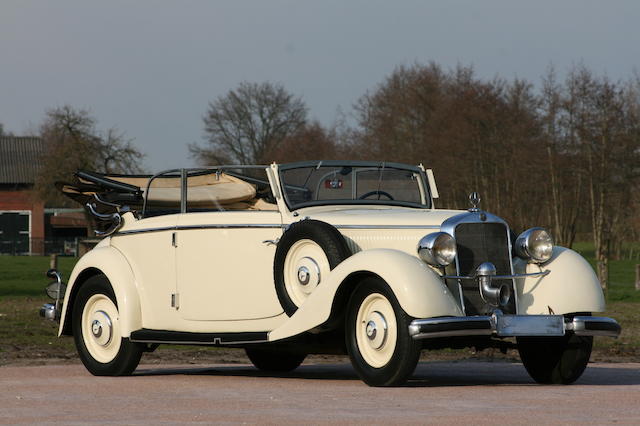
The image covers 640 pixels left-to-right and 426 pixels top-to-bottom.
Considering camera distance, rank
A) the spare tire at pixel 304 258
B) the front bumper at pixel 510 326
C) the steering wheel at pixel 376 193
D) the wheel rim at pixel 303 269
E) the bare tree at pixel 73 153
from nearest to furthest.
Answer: the front bumper at pixel 510 326 < the spare tire at pixel 304 258 < the wheel rim at pixel 303 269 < the steering wheel at pixel 376 193 < the bare tree at pixel 73 153

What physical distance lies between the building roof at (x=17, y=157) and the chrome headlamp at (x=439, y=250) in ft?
259

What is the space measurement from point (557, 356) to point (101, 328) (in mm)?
3926

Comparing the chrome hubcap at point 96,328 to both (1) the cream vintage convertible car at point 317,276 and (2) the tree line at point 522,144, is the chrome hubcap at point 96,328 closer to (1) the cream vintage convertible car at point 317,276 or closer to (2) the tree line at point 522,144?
(1) the cream vintage convertible car at point 317,276

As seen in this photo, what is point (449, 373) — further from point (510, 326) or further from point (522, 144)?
point (522, 144)

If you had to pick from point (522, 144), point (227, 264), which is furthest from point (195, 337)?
point (522, 144)

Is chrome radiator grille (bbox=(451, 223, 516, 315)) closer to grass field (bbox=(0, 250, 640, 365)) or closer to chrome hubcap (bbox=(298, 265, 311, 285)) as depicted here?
chrome hubcap (bbox=(298, 265, 311, 285))

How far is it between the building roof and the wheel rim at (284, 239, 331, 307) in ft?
257

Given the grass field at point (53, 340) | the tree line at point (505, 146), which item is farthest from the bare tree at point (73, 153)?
the grass field at point (53, 340)

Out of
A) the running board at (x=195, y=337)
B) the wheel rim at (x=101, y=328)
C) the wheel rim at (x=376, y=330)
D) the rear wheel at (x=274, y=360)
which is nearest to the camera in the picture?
the wheel rim at (x=376, y=330)

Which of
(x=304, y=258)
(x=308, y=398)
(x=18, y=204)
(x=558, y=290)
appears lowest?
(x=308, y=398)

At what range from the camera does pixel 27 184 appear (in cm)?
8719

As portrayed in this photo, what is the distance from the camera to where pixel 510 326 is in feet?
27.9

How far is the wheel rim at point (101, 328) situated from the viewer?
10.5 meters

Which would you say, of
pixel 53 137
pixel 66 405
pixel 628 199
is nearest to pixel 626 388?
pixel 66 405
